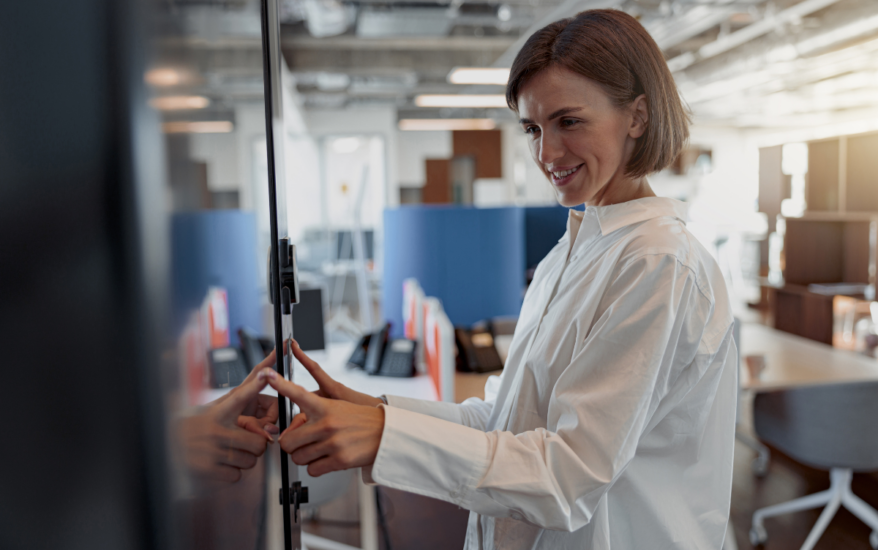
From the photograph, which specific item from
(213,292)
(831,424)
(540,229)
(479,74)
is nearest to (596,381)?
(213,292)

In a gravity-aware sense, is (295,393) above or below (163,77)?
below

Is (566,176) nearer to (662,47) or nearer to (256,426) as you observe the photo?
(256,426)

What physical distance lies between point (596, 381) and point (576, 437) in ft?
0.23

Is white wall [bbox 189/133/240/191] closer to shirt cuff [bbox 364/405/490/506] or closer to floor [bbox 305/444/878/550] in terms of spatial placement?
shirt cuff [bbox 364/405/490/506]

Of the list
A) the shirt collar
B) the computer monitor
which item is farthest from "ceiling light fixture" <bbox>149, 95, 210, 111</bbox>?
the computer monitor

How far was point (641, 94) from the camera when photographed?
2.64ft

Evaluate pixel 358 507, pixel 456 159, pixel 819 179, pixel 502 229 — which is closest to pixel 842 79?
pixel 819 179

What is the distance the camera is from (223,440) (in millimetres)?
492

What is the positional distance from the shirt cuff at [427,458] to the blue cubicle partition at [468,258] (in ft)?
9.56

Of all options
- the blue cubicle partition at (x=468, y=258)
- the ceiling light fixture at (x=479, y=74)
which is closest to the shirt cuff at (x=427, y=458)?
the blue cubicle partition at (x=468, y=258)

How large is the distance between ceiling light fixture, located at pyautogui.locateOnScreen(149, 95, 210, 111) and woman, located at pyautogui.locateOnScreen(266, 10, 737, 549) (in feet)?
0.79

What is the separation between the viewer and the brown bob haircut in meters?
0.76

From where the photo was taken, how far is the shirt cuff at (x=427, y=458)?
0.63m

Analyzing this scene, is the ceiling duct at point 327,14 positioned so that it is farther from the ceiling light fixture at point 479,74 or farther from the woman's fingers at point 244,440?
the woman's fingers at point 244,440
